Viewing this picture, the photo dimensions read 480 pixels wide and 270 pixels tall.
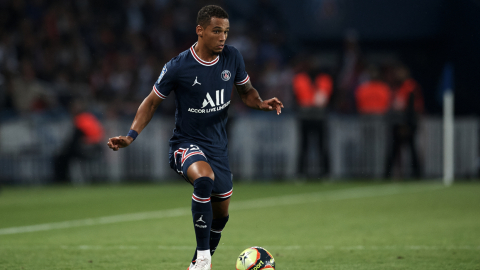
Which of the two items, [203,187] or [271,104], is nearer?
[203,187]

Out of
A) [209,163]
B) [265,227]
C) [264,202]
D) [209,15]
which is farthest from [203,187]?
[264,202]

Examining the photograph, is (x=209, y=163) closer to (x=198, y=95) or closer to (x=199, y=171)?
(x=199, y=171)

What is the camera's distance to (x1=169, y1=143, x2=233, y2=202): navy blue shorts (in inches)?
221

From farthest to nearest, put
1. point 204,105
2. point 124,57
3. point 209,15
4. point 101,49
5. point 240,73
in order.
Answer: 1. point 101,49
2. point 124,57
3. point 240,73
4. point 204,105
5. point 209,15

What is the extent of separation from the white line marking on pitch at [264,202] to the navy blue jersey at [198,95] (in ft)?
13.0

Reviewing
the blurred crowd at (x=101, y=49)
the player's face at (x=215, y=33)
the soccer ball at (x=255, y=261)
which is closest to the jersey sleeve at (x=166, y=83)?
the player's face at (x=215, y=33)

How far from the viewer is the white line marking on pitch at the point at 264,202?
9273mm

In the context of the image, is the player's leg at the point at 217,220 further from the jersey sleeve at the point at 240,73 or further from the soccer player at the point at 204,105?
the jersey sleeve at the point at 240,73

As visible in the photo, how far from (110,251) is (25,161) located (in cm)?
916

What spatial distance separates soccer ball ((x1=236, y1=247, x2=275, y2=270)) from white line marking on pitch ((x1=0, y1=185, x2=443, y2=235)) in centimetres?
433

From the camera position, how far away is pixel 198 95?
5785 millimetres

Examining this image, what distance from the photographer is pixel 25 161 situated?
607 inches

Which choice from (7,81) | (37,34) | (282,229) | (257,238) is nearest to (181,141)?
(257,238)

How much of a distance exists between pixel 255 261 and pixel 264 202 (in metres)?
6.38
